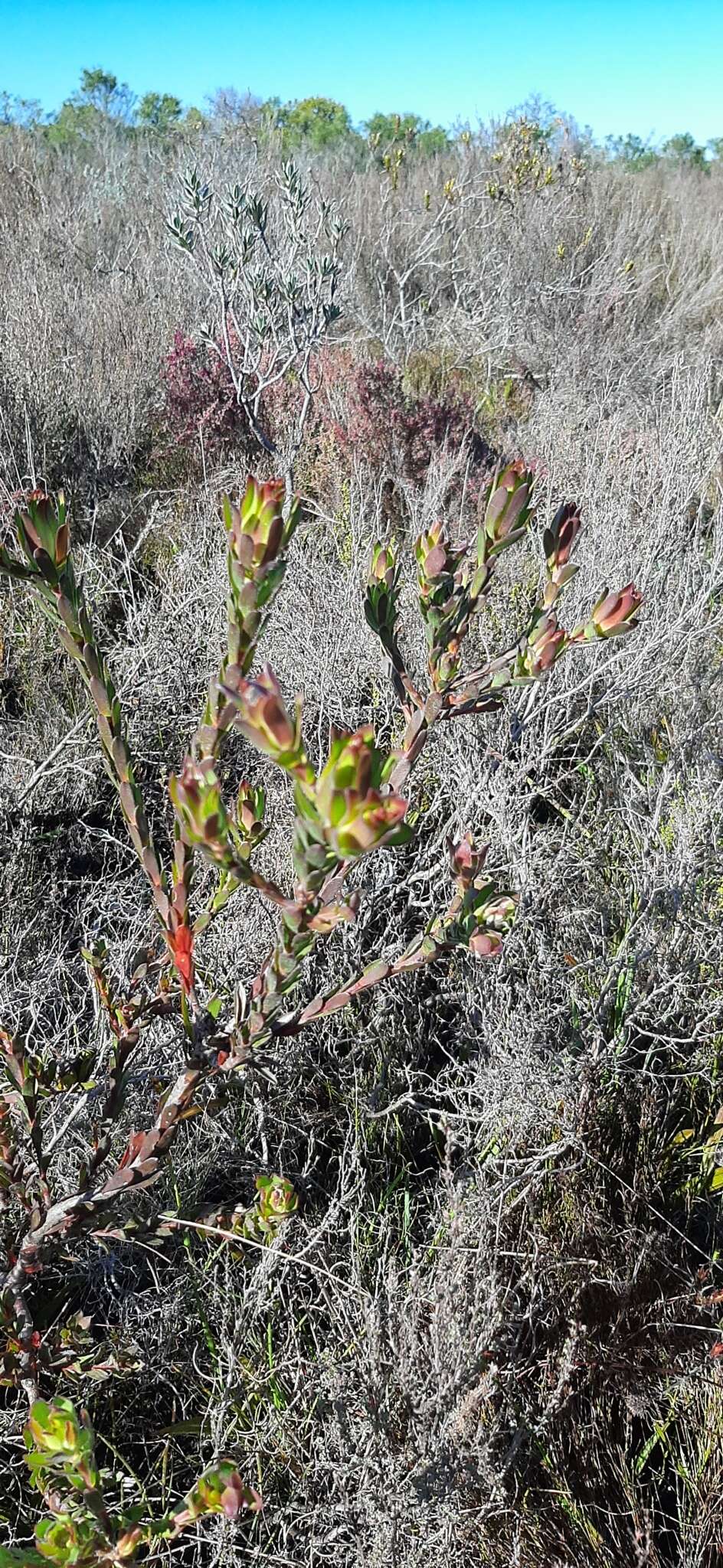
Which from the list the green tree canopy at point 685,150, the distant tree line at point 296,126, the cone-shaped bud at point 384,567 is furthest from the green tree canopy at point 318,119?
the cone-shaped bud at point 384,567

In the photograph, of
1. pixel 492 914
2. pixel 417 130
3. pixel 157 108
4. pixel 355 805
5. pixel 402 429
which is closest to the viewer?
pixel 355 805

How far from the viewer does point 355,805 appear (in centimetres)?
65

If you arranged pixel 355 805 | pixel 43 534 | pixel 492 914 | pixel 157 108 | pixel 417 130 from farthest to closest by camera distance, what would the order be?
1. pixel 157 108
2. pixel 417 130
3. pixel 492 914
4. pixel 43 534
5. pixel 355 805

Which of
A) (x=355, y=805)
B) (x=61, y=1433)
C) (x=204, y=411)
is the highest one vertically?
(x=204, y=411)

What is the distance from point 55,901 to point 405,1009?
88 centimetres

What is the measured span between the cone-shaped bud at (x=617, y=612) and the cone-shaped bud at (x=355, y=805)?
0.47 metres

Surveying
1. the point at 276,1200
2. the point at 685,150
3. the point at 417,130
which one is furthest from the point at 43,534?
the point at 685,150

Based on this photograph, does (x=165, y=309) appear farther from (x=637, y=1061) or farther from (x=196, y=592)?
(x=637, y=1061)

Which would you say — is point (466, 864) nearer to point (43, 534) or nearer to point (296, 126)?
point (43, 534)

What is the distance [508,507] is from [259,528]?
0.31m

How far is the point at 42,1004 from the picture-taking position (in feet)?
6.00

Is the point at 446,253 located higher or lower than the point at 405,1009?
higher

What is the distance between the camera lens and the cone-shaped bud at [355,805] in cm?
64

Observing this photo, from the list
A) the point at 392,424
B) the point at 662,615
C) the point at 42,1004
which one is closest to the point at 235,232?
the point at 392,424
